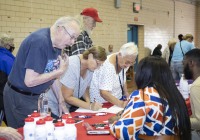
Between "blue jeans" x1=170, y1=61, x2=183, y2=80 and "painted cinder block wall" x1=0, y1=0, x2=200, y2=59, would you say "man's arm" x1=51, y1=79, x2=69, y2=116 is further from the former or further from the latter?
"blue jeans" x1=170, y1=61, x2=183, y2=80

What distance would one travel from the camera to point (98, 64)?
2.99 meters

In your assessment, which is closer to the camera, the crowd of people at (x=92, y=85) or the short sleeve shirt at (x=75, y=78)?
the crowd of people at (x=92, y=85)

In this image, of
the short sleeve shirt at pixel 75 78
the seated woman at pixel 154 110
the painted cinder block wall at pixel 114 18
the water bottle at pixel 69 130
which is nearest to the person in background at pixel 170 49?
the painted cinder block wall at pixel 114 18

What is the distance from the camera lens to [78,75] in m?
3.06

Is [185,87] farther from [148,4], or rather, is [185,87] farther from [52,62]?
[148,4]

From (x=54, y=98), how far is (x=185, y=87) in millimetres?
1711

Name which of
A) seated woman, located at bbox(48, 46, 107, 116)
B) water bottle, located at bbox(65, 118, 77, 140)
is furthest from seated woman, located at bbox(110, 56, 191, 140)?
seated woman, located at bbox(48, 46, 107, 116)

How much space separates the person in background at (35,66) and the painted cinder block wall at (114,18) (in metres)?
3.21

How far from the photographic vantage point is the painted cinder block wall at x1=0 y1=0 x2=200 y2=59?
587 centimetres

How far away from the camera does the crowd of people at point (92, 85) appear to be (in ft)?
6.61

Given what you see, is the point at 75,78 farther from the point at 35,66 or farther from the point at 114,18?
the point at 114,18

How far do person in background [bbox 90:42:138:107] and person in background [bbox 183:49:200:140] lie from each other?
68cm

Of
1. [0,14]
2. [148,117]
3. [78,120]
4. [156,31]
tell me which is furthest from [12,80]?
[156,31]

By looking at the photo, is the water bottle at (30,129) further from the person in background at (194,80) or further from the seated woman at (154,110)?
the person in background at (194,80)
